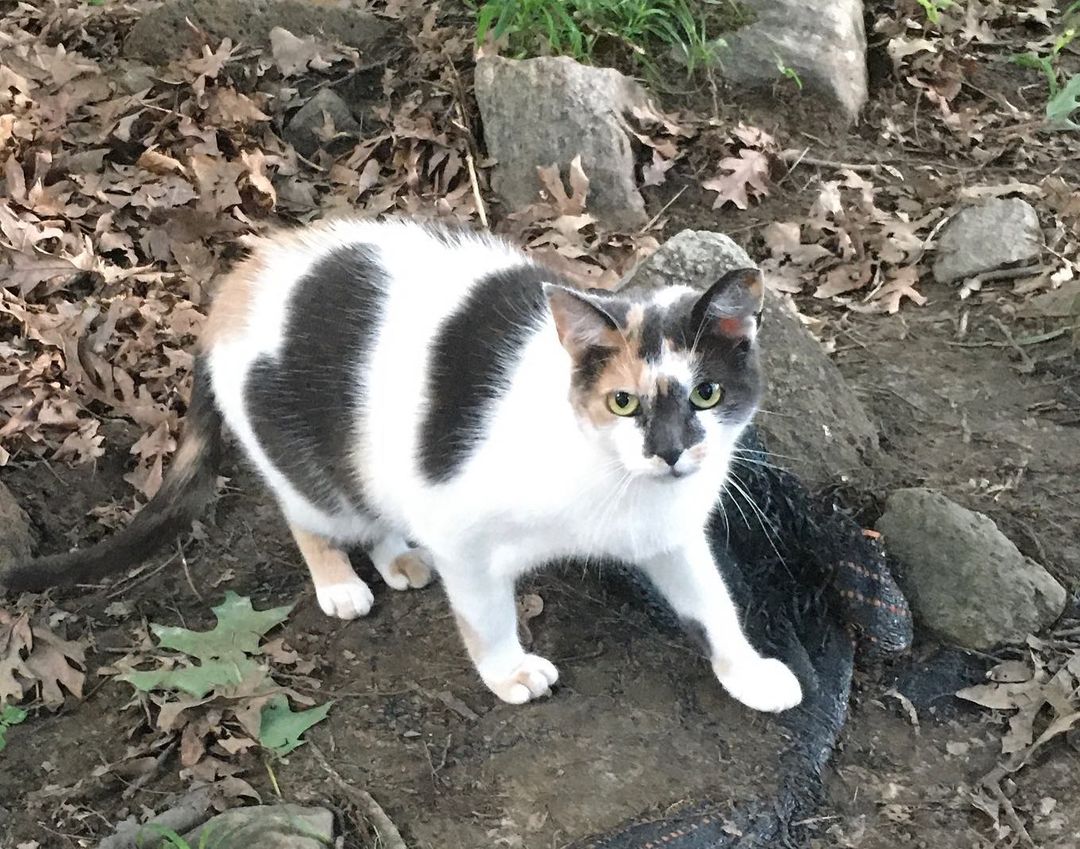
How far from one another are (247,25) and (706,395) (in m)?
3.40

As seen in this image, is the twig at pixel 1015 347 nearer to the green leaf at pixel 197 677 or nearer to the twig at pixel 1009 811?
the twig at pixel 1009 811

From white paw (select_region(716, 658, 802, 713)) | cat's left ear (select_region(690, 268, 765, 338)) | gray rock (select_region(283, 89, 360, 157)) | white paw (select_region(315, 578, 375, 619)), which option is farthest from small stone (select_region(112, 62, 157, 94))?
white paw (select_region(716, 658, 802, 713))

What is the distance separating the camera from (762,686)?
2490mm

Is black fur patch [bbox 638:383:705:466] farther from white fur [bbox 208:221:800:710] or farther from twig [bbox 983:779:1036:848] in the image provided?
twig [bbox 983:779:1036:848]

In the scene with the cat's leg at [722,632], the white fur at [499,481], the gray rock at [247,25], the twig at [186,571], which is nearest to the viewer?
the white fur at [499,481]

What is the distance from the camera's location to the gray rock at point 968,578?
2625 millimetres

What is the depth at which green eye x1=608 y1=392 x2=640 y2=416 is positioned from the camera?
6.61ft

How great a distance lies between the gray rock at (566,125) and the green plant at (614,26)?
0.28 m

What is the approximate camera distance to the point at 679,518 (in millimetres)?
2270

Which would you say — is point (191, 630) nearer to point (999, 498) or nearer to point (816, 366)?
point (816, 366)

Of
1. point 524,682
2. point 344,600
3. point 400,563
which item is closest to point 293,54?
point 400,563

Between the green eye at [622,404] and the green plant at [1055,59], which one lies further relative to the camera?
the green plant at [1055,59]

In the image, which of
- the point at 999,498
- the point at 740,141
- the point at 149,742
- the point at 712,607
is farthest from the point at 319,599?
the point at 740,141

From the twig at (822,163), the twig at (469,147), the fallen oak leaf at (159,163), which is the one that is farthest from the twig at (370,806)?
the twig at (822,163)
